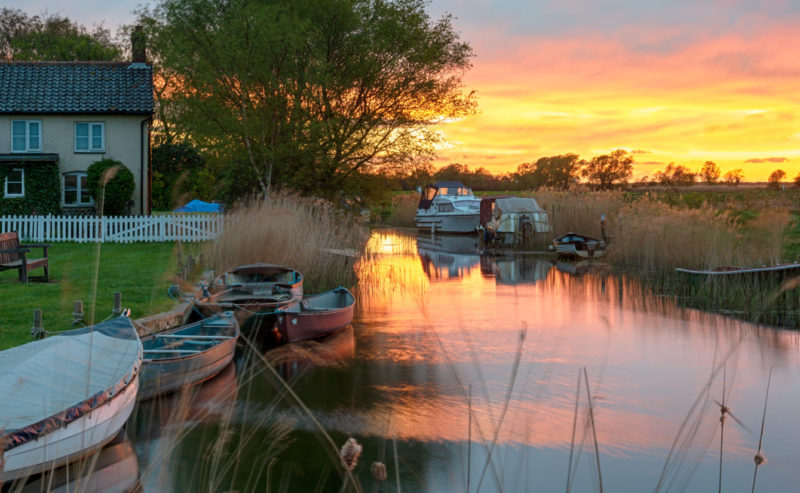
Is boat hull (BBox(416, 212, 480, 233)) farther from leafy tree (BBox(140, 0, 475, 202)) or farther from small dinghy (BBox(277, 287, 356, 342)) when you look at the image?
small dinghy (BBox(277, 287, 356, 342))

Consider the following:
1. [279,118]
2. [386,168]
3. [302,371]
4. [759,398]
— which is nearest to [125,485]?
[302,371]

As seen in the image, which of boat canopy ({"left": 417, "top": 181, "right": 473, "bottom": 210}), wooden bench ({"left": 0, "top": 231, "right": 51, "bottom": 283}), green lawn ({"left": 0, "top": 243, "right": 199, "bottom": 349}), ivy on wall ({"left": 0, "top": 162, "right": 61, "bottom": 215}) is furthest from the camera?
→ boat canopy ({"left": 417, "top": 181, "right": 473, "bottom": 210})

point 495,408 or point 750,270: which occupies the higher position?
point 750,270

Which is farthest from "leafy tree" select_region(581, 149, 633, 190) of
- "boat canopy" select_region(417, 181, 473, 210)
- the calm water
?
the calm water

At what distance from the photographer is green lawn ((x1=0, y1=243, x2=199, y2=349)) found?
12.1 metres

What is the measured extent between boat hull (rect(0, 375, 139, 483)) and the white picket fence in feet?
74.1

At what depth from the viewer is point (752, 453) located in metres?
8.64

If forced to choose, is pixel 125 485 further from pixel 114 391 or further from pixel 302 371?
pixel 302 371

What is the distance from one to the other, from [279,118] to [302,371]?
20.0m

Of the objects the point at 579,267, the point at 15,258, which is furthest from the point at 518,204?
the point at 15,258

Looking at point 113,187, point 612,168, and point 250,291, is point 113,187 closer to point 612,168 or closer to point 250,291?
point 250,291

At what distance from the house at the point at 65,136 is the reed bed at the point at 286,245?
1560cm

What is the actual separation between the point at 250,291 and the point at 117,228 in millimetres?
16369

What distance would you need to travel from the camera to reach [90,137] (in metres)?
36.2
